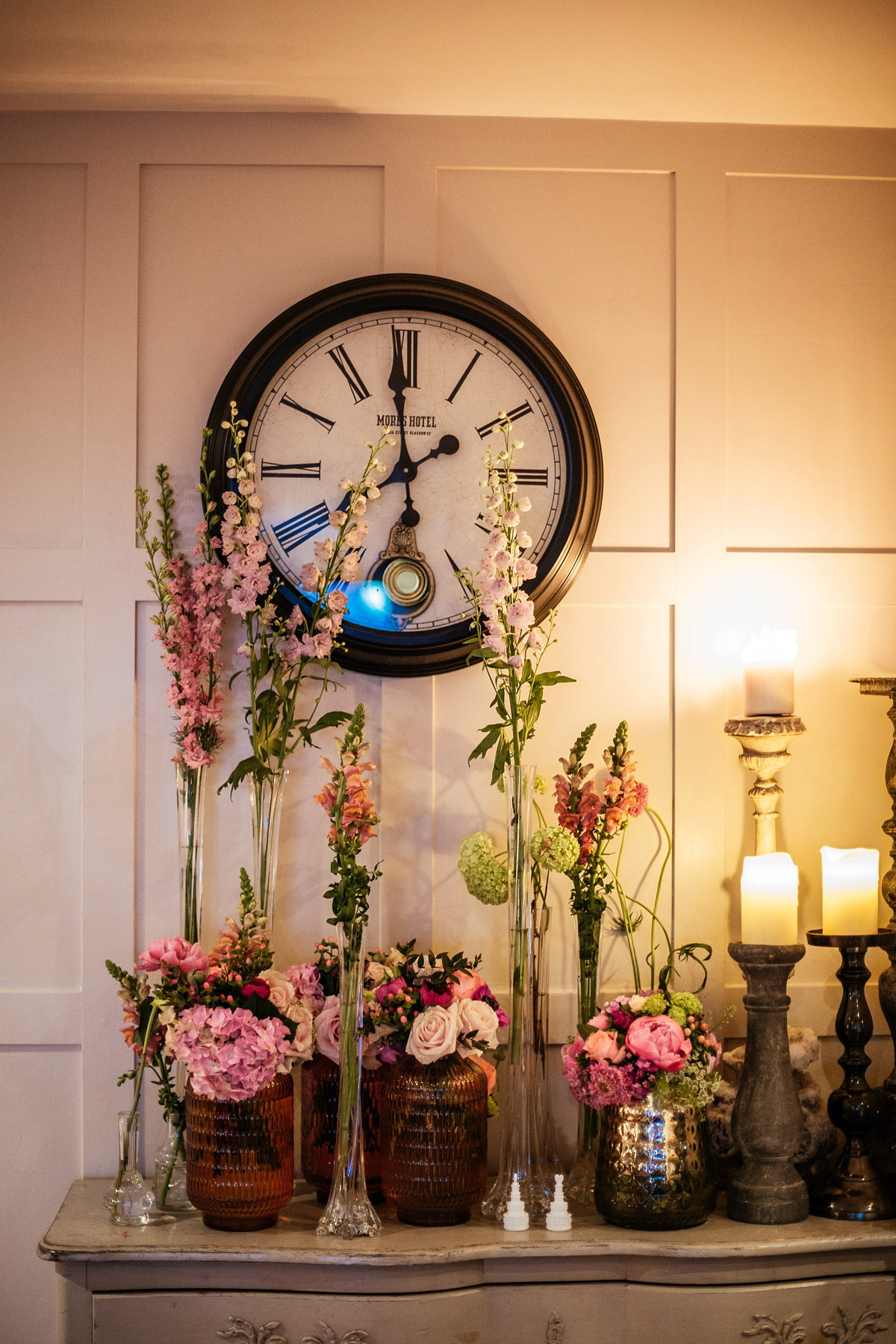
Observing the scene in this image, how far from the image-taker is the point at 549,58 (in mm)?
2014

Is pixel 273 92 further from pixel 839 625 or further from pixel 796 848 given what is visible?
pixel 796 848

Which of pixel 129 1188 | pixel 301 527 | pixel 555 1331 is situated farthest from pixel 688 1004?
pixel 301 527

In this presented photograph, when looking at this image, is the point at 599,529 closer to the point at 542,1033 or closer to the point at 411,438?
the point at 411,438

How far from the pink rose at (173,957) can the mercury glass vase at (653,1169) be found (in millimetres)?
733

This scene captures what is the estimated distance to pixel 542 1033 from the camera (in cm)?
191

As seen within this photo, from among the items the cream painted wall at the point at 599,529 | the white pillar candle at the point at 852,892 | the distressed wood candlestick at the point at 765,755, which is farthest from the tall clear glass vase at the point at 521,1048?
the white pillar candle at the point at 852,892

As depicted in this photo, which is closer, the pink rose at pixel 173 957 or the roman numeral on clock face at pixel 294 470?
the pink rose at pixel 173 957

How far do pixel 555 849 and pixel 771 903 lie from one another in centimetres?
39

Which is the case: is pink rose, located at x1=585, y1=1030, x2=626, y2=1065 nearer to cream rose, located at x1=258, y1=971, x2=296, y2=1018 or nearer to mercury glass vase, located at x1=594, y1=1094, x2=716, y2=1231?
mercury glass vase, located at x1=594, y1=1094, x2=716, y2=1231

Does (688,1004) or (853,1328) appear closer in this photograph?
(853,1328)

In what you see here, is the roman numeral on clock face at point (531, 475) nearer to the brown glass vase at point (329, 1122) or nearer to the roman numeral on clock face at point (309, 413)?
the roman numeral on clock face at point (309, 413)

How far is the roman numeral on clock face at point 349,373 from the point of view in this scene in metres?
2.14

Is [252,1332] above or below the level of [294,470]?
below

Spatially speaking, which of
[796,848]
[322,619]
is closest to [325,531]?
[322,619]
